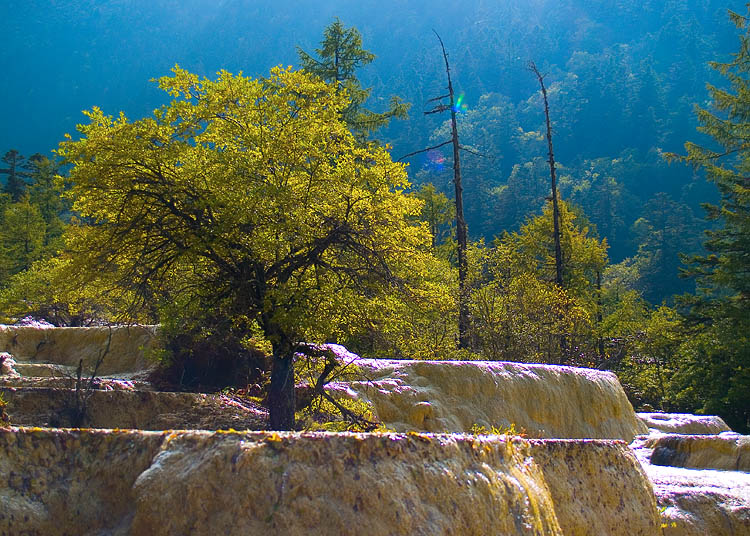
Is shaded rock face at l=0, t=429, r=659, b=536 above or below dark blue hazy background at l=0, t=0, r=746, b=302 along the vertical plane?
below

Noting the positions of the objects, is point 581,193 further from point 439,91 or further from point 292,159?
point 292,159

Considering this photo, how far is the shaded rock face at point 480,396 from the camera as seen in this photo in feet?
38.8

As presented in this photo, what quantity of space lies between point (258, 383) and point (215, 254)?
12.9 ft

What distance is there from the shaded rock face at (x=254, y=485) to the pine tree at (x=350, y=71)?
29540 mm

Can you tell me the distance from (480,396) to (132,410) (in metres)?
6.07

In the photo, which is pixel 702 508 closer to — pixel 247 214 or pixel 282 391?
pixel 282 391

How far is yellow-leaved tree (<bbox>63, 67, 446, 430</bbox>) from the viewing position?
379 inches

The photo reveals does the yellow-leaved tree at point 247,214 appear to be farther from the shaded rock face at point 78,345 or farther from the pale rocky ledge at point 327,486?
the shaded rock face at point 78,345

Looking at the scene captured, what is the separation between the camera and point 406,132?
15100 cm

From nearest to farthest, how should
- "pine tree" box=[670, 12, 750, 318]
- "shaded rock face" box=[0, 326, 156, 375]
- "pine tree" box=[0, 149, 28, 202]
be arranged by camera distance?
"shaded rock face" box=[0, 326, 156, 375], "pine tree" box=[670, 12, 750, 318], "pine tree" box=[0, 149, 28, 202]

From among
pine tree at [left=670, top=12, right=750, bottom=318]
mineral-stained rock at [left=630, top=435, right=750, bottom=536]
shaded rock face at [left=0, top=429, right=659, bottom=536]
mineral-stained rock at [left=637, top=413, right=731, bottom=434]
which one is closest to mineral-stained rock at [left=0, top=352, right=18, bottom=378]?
shaded rock face at [left=0, top=429, right=659, bottom=536]

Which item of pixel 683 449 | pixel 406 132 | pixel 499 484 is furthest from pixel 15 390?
pixel 406 132

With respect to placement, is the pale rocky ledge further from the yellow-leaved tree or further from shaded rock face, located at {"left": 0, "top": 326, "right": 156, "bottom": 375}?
shaded rock face, located at {"left": 0, "top": 326, "right": 156, "bottom": 375}

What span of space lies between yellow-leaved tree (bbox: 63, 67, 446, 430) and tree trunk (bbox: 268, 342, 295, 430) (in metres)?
Result: 0.02
